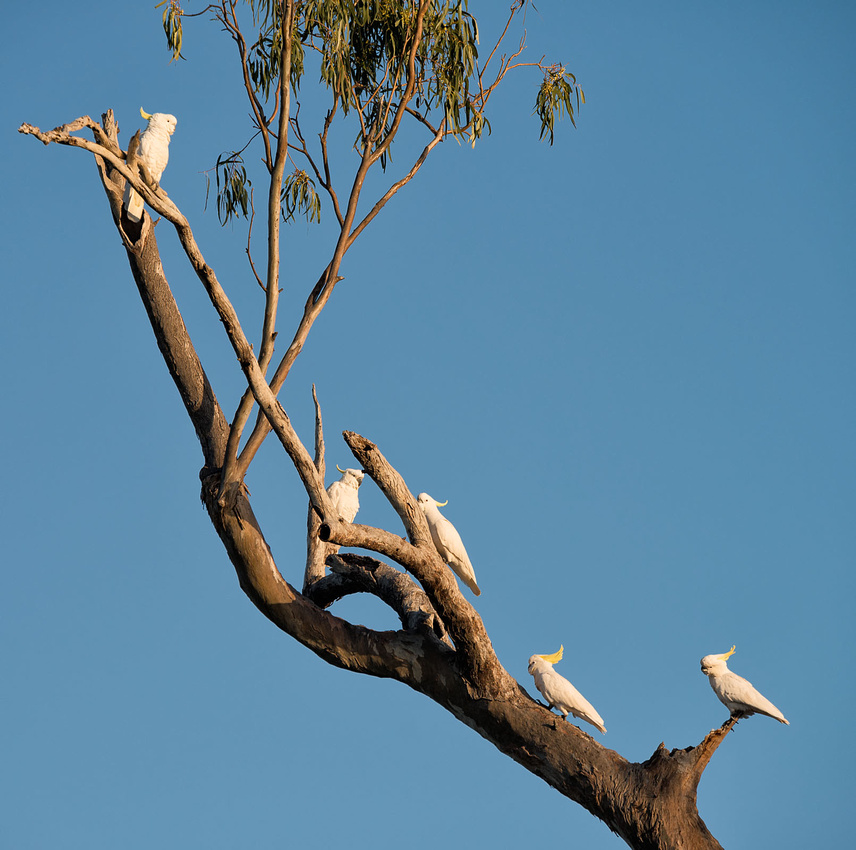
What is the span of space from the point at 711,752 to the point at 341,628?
1.30 m

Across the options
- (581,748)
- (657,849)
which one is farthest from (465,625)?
(657,849)

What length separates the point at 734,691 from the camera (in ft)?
12.7

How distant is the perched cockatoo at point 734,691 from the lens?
12.4 ft

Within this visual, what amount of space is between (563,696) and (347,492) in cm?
173

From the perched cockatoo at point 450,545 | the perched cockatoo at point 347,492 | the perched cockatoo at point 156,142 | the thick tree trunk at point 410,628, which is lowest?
the thick tree trunk at point 410,628

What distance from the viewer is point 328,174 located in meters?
3.94

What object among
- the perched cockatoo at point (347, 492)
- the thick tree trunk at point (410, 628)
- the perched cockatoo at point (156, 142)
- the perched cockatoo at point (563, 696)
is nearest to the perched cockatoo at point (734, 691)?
the perched cockatoo at point (563, 696)

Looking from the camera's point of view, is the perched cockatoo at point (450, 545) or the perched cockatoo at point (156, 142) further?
the perched cockatoo at point (450, 545)

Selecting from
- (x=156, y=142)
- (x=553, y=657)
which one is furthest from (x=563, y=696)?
(x=156, y=142)

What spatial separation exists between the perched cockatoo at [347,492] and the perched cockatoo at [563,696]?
1.48m

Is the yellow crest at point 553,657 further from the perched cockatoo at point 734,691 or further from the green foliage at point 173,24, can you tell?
the green foliage at point 173,24

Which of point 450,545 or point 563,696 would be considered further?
point 450,545

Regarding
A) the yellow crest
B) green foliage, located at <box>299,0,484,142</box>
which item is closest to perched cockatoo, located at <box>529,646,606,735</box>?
the yellow crest

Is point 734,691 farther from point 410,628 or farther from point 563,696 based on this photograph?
point 410,628
